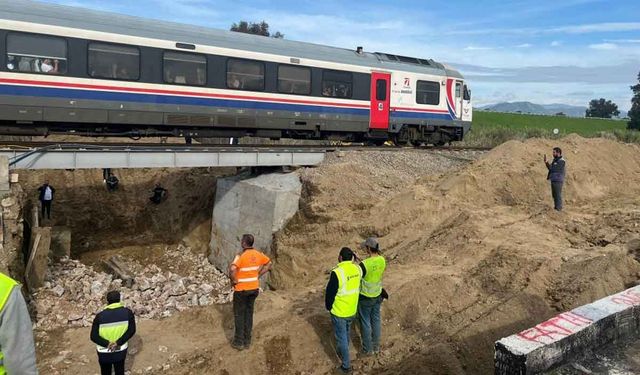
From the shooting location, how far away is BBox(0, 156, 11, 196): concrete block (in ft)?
35.2

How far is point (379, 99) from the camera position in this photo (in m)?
17.0

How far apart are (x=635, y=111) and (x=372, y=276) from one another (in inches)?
2206

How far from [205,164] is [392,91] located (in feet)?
23.2

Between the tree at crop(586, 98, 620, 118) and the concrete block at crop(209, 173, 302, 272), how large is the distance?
9142 centimetres

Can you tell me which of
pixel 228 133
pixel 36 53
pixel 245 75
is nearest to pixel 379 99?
pixel 245 75

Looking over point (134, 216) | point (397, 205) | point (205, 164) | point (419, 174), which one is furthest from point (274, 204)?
point (134, 216)

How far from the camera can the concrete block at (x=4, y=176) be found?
1073 centimetres

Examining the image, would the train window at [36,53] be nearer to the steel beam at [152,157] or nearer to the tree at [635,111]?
the steel beam at [152,157]

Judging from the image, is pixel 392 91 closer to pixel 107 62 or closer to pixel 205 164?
pixel 205 164

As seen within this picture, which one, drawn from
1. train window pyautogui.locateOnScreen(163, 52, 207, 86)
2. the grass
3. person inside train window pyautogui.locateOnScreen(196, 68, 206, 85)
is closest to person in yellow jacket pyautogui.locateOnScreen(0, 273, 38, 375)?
train window pyautogui.locateOnScreen(163, 52, 207, 86)

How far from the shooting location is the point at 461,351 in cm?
691

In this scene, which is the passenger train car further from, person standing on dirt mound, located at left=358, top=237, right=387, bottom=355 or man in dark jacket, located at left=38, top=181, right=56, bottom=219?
person standing on dirt mound, located at left=358, top=237, right=387, bottom=355

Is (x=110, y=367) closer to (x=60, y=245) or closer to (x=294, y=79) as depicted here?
(x=60, y=245)

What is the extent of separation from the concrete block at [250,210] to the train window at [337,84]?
3157mm
